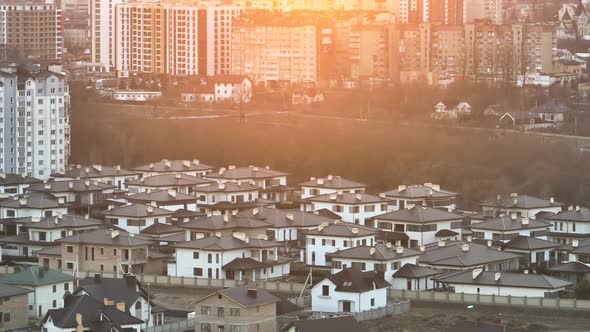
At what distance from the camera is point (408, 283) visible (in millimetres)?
23844

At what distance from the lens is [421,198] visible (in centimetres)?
2925

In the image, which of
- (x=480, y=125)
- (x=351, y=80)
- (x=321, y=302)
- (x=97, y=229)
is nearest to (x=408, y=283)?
(x=321, y=302)

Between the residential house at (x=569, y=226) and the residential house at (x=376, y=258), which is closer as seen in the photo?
the residential house at (x=376, y=258)

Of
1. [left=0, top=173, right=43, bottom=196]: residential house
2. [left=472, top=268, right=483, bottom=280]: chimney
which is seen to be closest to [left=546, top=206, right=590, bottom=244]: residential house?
[left=472, top=268, right=483, bottom=280]: chimney

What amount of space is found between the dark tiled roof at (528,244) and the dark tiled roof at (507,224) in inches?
29.9

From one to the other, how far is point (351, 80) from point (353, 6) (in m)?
8.66

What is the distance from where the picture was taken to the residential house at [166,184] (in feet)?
101

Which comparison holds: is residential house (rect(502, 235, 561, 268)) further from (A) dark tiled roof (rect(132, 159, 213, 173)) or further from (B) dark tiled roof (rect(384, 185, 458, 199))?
(A) dark tiled roof (rect(132, 159, 213, 173))

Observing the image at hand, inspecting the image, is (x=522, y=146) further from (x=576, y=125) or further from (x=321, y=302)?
(x=321, y=302)

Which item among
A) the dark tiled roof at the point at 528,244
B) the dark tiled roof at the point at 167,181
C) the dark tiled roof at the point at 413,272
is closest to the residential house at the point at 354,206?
the dark tiled roof at the point at 167,181

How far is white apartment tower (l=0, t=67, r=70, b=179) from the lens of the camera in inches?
1372

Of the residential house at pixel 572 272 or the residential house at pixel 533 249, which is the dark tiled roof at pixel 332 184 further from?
the residential house at pixel 572 272

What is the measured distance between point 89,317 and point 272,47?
32.4 meters

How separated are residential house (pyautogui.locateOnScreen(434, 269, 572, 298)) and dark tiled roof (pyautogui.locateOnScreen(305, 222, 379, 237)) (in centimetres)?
237
